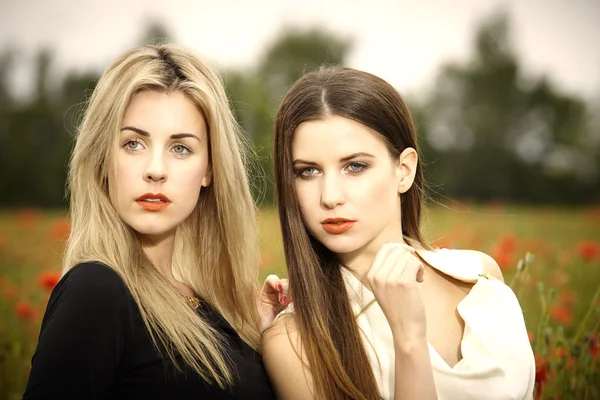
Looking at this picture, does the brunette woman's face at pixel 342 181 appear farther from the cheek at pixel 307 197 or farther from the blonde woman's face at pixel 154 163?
the blonde woman's face at pixel 154 163

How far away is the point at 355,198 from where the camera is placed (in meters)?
2.69

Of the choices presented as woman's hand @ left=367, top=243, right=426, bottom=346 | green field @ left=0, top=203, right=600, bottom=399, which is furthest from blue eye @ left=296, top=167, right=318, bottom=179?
green field @ left=0, top=203, right=600, bottom=399

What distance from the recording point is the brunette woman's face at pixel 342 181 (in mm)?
2689

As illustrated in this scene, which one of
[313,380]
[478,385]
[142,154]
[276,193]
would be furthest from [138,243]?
[478,385]

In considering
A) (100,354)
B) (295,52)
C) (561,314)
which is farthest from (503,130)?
(100,354)

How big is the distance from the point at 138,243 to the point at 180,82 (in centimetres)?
68

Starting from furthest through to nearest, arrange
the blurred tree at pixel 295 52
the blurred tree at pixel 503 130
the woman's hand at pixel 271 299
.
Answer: the blurred tree at pixel 295 52 < the blurred tree at pixel 503 130 < the woman's hand at pixel 271 299

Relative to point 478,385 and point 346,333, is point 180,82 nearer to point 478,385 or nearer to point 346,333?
point 346,333

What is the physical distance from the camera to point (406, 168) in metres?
2.93

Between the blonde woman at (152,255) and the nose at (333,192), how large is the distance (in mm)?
481

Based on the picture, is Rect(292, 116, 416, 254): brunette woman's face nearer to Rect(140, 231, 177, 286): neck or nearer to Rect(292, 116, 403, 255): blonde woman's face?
Rect(292, 116, 403, 255): blonde woman's face

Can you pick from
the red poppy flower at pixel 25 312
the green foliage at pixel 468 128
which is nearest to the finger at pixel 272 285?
the red poppy flower at pixel 25 312

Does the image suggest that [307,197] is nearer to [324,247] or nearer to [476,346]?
[324,247]

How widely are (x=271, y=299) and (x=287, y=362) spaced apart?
21.4 inches
